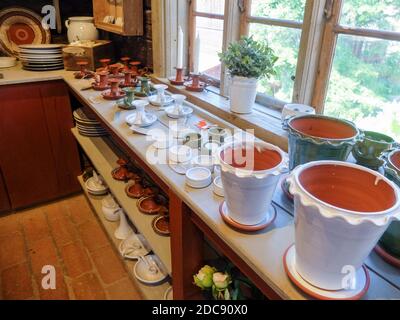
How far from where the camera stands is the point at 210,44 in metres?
1.71

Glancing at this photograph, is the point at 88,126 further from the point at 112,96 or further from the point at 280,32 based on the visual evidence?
the point at 280,32

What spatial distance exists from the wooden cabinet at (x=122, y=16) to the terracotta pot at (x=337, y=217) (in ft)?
5.36

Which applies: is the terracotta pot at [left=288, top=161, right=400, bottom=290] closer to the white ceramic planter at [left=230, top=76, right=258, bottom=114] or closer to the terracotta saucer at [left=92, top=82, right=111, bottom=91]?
the white ceramic planter at [left=230, top=76, right=258, bottom=114]

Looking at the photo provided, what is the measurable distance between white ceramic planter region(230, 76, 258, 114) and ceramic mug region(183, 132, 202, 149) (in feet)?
0.81

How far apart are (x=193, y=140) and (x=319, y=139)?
54cm

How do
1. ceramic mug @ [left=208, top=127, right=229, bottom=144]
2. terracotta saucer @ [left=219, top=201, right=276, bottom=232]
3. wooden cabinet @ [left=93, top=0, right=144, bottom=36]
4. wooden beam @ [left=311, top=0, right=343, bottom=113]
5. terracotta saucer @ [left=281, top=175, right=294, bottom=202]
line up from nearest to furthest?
terracotta saucer @ [left=219, top=201, right=276, bottom=232] → terracotta saucer @ [left=281, top=175, right=294, bottom=202] → wooden beam @ [left=311, top=0, right=343, bottom=113] → ceramic mug @ [left=208, top=127, right=229, bottom=144] → wooden cabinet @ [left=93, top=0, right=144, bottom=36]

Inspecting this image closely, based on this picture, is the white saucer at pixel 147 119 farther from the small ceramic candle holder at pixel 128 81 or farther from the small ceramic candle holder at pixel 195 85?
the small ceramic candle holder at pixel 128 81

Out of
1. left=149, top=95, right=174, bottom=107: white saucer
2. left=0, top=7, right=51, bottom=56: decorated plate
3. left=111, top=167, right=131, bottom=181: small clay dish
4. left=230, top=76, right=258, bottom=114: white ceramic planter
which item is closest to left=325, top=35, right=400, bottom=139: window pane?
left=230, top=76, right=258, bottom=114: white ceramic planter

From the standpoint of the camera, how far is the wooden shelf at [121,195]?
4.20ft

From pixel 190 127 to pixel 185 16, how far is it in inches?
33.1

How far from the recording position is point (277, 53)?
1338 mm

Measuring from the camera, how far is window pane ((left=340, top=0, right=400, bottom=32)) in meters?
0.93

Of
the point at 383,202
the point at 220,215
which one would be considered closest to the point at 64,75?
the point at 220,215

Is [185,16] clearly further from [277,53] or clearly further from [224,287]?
[224,287]
